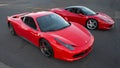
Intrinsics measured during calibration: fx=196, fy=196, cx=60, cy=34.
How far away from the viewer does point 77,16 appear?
33.8 feet

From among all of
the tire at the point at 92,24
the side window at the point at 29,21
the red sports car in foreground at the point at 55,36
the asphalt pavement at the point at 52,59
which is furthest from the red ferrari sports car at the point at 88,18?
the side window at the point at 29,21

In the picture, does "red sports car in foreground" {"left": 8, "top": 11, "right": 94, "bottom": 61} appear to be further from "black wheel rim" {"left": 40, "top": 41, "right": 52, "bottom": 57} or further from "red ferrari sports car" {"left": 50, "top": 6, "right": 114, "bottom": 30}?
"red ferrari sports car" {"left": 50, "top": 6, "right": 114, "bottom": 30}

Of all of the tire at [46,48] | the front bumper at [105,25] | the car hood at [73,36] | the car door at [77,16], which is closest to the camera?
the car hood at [73,36]

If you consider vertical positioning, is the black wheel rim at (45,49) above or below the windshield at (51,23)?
below

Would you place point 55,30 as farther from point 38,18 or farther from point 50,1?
point 50,1

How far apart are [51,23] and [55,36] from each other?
88cm

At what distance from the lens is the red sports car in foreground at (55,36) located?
6430mm

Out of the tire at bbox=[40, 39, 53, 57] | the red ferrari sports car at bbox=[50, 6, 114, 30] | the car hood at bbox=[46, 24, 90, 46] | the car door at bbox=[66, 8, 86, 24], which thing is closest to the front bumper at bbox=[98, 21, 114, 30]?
the red ferrari sports car at bbox=[50, 6, 114, 30]

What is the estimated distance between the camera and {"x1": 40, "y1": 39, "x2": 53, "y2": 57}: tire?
22.2 ft

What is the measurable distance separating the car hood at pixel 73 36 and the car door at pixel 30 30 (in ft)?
2.18

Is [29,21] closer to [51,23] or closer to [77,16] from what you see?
[51,23]

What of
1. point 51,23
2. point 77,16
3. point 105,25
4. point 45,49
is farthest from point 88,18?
point 45,49

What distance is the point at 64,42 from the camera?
21.4 feet

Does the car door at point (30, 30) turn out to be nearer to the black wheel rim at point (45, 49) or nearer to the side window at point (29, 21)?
the side window at point (29, 21)
